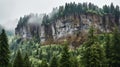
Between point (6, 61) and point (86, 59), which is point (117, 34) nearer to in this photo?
point (86, 59)

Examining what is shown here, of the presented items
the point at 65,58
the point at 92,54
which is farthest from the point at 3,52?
the point at 92,54

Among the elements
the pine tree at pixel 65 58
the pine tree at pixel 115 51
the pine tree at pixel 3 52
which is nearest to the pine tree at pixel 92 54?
the pine tree at pixel 115 51

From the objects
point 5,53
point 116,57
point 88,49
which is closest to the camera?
point 88,49

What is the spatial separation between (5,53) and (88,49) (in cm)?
1393

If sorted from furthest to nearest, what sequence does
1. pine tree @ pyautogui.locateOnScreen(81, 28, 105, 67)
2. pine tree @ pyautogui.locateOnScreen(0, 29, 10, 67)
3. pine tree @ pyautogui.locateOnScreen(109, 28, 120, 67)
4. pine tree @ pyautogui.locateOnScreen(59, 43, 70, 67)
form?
pine tree @ pyautogui.locateOnScreen(0, 29, 10, 67), pine tree @ pyautogui.locateOnScreen(59, 43, 70, 67), pine tree @ pyautogui.locateOnScreen(109, 28, 120, 67), pine tree @ pyautogui.locateOnScreen(81, 28, 105, 67)

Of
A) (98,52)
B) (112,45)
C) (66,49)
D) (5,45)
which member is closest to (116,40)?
(112,45)

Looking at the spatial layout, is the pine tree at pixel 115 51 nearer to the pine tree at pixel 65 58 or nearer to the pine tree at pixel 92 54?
the pine tree at pixel 92 54

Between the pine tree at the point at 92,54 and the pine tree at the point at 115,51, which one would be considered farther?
the pine tree at the point at 115,51

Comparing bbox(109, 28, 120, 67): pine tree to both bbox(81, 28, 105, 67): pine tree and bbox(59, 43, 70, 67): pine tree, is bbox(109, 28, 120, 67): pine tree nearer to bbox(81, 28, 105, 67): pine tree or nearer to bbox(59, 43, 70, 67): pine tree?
bbox(81, 28, 105, 67): pine tree

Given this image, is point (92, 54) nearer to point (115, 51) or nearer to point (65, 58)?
point (115, 51)

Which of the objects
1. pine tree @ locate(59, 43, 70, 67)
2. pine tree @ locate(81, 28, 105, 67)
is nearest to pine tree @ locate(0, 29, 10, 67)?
pine tree @ locate(59, 43, 70, 67)

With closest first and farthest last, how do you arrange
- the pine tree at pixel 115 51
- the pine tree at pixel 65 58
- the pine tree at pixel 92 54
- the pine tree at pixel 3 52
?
the pine tree at pixel 92 54, the pine tree at pixel 115 51, the pine tree at pixel 65 58, the pine tree at pixel 3 52

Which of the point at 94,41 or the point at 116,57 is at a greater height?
the point at 94,41

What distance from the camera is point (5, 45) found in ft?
156
